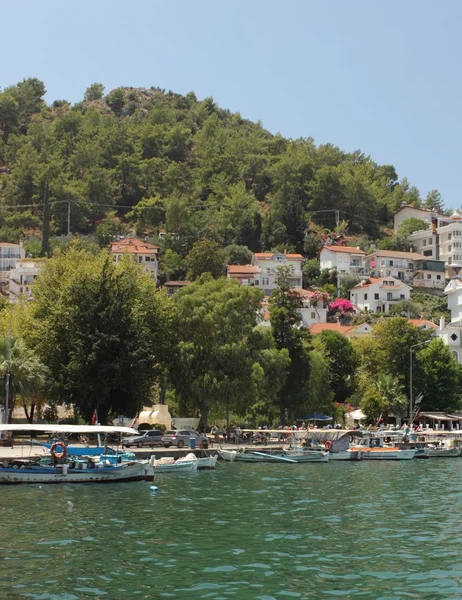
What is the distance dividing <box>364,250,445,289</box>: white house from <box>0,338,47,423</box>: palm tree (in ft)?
323

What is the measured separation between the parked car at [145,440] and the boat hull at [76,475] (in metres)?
13.3

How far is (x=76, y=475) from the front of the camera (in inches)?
1780

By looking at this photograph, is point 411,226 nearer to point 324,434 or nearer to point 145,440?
point 324,434

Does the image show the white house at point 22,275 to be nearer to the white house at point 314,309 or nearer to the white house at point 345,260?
the white house at point 314,309

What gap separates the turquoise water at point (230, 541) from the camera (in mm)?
22469

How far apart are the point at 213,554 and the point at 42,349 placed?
41.0 meters

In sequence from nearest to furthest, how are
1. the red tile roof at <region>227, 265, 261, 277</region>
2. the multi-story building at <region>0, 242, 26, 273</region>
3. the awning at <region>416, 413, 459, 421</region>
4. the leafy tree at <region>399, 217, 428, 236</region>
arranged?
the awning at <region>416, 413, 459, 421</region> → the red tile roof at <region>227, 265, 261, 277</region> → the multi-story building at <region>0, 242, 26, 273</region> → the leafy tree at <region>399, 217, 428, 236</region>

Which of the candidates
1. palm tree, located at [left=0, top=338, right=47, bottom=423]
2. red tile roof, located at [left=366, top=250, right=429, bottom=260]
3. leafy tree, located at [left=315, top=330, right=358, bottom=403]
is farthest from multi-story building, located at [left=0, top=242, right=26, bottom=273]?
palm tree, located at [left=0, top=338, right=47, bottom=423]

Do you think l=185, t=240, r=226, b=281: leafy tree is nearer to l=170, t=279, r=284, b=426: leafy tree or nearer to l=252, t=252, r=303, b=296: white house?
l=252, t=252, r=303, b=296: white house

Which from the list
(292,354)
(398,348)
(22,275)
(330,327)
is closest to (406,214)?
(330,327)

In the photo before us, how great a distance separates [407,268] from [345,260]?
41.7 ft

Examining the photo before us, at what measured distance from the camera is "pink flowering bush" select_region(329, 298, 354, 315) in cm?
13462

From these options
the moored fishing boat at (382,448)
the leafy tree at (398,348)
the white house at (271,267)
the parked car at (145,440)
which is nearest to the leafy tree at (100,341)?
the parked car at (145,440)

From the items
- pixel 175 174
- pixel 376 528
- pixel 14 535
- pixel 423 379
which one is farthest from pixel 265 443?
pixel 175 174
